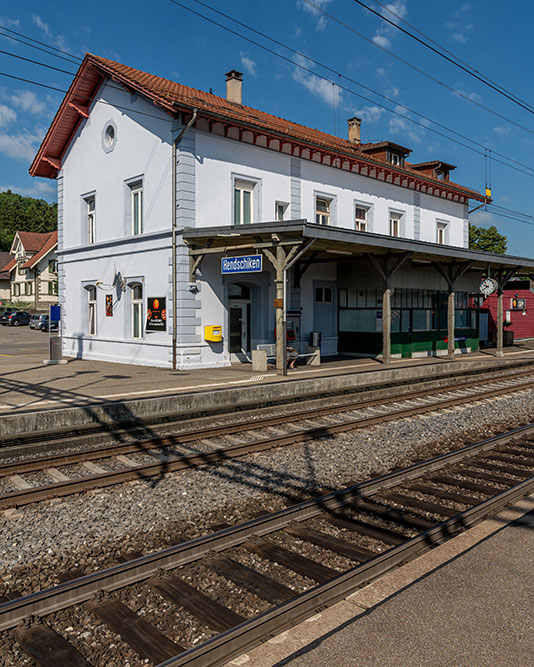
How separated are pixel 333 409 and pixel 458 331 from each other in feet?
53.0

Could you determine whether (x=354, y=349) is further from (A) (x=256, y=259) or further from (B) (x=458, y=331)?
(A) (x=256, y=259)

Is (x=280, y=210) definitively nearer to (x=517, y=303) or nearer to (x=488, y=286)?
(x=488, y=286)

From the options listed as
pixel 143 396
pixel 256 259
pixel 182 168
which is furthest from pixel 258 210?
pixel 143 396

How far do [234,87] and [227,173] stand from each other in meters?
6.63

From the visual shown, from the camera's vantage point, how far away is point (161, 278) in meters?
18.2

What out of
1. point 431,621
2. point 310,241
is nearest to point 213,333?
point 310,241

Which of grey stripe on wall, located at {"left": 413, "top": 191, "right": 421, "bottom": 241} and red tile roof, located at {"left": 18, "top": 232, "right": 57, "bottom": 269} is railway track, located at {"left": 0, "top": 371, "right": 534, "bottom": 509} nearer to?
grey stripe on wall, located at {"left": 413, "top": 191, "right": 421, "bottom": 241}

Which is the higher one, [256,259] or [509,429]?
[256,259]

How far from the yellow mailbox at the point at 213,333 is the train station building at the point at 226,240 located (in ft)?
0.14

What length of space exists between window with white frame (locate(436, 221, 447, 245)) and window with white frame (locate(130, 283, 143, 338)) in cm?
1575

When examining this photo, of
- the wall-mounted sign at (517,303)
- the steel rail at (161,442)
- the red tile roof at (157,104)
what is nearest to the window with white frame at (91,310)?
the red tile roof at (157,104)

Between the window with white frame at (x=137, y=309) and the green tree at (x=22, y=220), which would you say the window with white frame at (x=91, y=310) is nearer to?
the window with white frame at (x=137, y=309)

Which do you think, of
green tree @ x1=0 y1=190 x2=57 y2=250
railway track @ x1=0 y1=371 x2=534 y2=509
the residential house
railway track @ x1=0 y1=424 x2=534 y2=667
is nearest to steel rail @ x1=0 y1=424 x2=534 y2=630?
railway track @ x1=0 y1=424 x2=534 y2=667

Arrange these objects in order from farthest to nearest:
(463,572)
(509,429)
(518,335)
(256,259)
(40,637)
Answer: (518,335)
(256,259)
(509,429)
(463,572)
(40,637)
